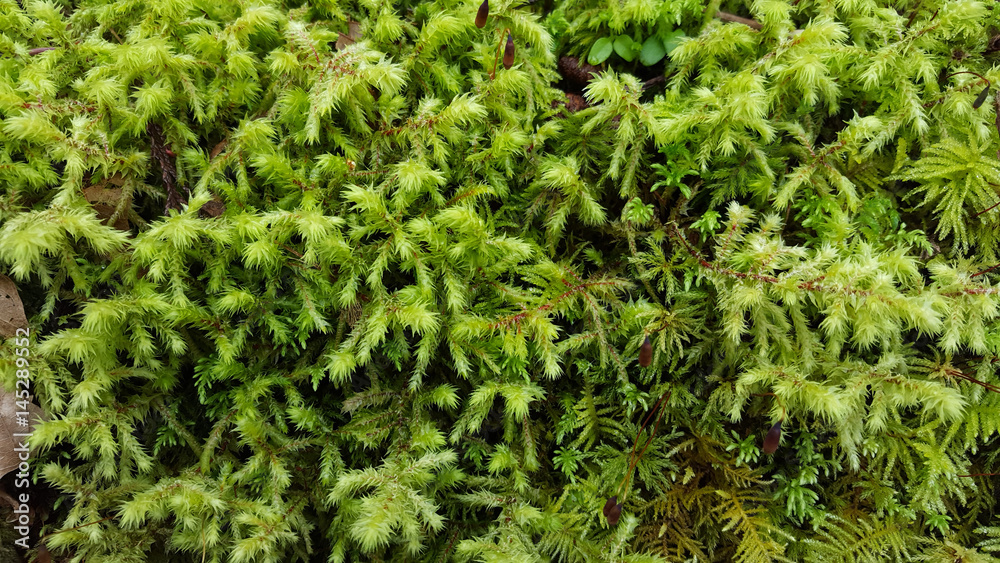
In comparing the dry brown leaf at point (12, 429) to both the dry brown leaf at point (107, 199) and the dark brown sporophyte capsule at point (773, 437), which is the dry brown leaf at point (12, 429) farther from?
the dark brown sporophyte capsule at point (773, 437)

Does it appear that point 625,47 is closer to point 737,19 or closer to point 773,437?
point 737,19

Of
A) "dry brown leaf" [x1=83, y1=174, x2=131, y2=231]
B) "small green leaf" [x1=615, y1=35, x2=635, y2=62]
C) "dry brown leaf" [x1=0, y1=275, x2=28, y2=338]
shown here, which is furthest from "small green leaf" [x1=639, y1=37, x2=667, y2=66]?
"dry brown leaf" [x1=0, y1=275, x2=28, y2=338]

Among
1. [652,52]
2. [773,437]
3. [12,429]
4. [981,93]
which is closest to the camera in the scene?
[773,437]

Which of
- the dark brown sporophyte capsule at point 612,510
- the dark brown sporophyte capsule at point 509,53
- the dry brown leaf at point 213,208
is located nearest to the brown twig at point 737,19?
the dark brown sporophyte capsule at point 509,53

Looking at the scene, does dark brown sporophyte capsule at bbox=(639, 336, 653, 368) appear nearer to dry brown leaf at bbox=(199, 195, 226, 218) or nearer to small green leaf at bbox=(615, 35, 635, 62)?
small green leaf at bbox=(615, 35, 635, 62)

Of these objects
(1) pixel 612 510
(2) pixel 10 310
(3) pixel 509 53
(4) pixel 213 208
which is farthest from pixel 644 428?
(2) pixel 10 310

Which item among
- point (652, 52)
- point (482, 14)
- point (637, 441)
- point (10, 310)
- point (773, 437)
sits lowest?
point (637, 441)

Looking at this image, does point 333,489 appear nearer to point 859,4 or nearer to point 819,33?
point 819,33
